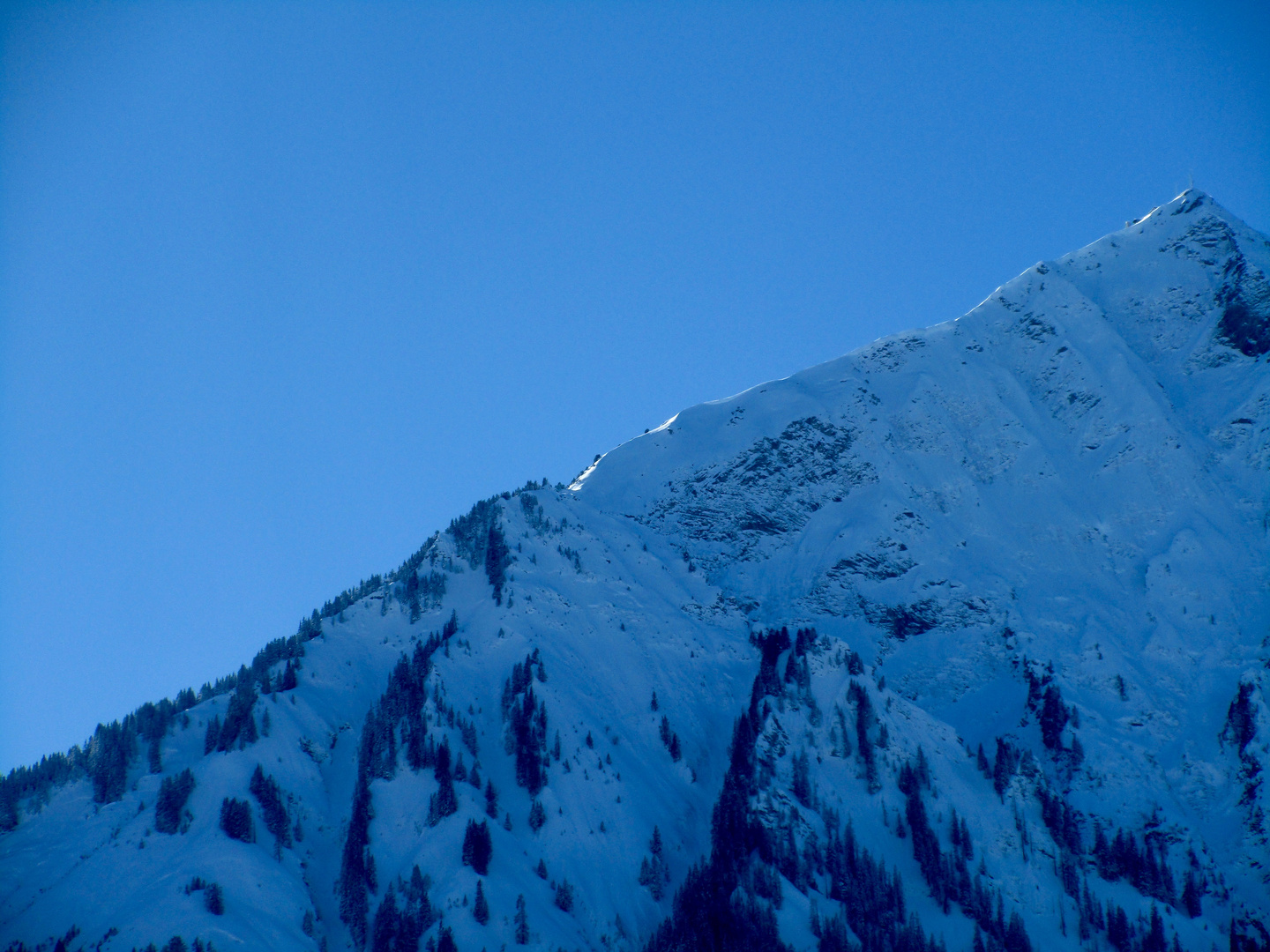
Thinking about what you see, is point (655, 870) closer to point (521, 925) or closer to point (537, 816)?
point (537, 816)

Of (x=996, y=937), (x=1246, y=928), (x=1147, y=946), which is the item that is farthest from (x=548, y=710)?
(x=1246, y=928)

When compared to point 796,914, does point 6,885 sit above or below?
above

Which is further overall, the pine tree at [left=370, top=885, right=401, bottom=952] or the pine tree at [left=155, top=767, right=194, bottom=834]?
the pine tree at [left=155, top=767, right=194, bottom=834]

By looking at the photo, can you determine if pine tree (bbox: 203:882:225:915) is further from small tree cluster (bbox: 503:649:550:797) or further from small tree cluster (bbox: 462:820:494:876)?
small tree cluster (bbox: 503:649:550:797)

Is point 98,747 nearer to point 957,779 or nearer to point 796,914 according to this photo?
point 796,914

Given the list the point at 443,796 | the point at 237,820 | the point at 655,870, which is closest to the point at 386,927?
the point at 443,796

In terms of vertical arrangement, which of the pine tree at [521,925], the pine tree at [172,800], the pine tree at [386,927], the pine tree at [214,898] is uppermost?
the pine tree at [172,800]

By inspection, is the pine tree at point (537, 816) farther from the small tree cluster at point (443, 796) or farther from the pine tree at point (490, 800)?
the small tree cluster at point (443, 796)

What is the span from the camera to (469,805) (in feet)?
588

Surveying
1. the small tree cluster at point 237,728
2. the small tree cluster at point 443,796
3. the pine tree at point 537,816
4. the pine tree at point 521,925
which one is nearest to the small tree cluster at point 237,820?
the small tree cluster at point 237,728

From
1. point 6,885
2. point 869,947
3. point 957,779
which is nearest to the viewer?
point 6,885

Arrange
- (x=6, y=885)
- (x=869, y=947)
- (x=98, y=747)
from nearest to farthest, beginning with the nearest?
(x=6, y=885) < (x=869, y=947) < (x=98, y=747)

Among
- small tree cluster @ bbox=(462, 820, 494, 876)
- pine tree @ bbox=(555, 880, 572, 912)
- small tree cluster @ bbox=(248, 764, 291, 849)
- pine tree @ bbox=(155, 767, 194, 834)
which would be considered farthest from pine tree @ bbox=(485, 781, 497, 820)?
pine tree @ bbox=(155, 767, 194, 834)

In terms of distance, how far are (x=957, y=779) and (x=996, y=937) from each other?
80.9ft
